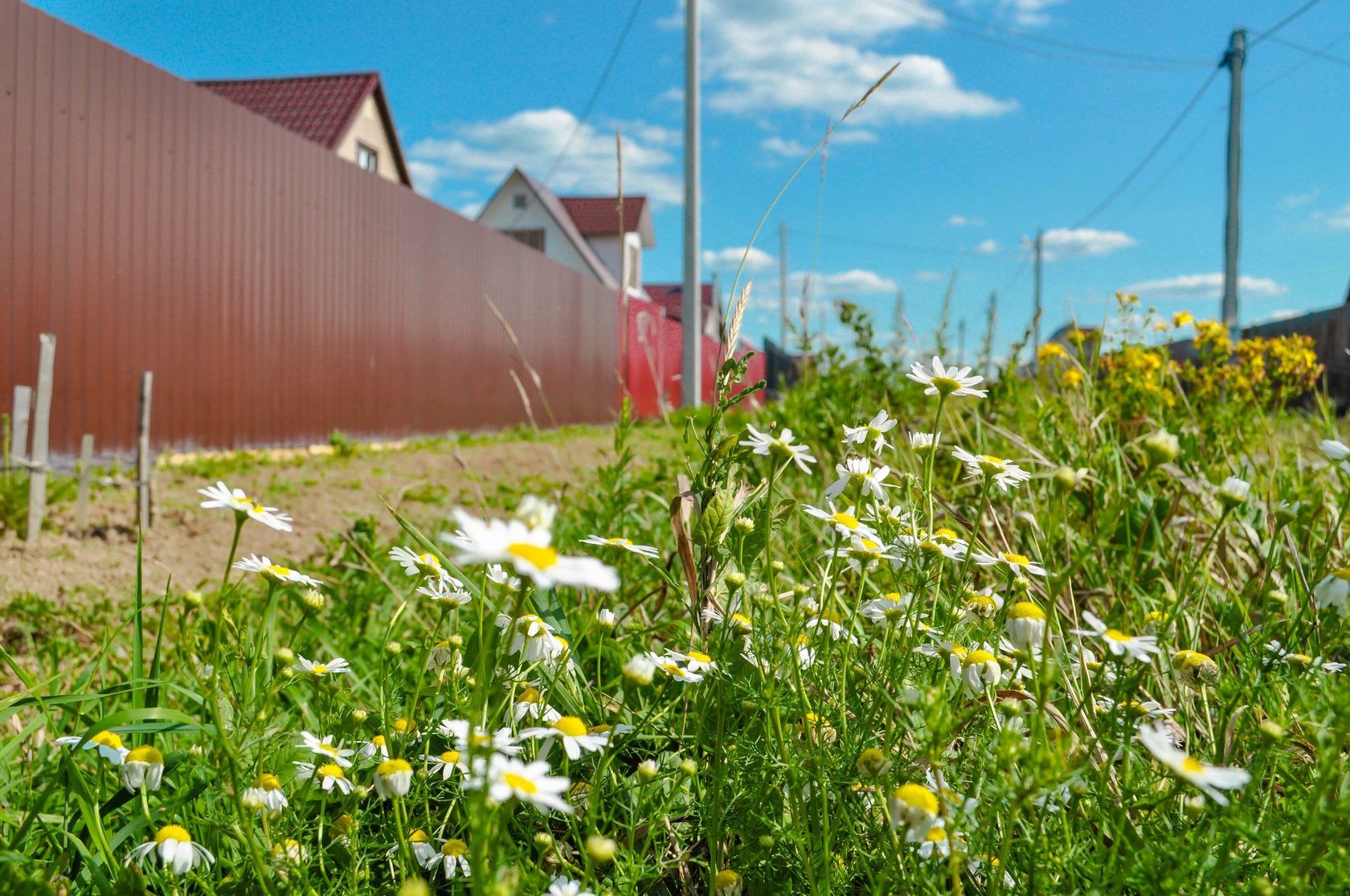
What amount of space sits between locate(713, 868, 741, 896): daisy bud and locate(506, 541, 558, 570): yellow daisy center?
467mm

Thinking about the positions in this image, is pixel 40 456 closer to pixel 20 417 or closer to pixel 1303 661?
pixel 20 417

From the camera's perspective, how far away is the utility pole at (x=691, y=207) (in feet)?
35.8

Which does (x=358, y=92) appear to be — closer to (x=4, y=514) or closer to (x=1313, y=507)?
(x=4, y=514)

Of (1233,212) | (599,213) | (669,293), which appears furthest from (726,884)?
(669,293)

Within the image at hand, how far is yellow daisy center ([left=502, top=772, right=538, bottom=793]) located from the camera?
2.12 feet

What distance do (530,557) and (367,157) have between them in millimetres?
18291

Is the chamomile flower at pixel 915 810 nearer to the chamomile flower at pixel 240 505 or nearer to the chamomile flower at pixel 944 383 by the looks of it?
the chamomile flower at pixel 944 383

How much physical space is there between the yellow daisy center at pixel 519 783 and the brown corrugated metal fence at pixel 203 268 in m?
2.67

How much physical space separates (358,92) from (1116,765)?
17.9 m

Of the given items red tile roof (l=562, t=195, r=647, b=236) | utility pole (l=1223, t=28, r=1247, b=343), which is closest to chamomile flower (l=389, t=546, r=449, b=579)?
utility pole (l=1223, t=28, r=1247, b=343)

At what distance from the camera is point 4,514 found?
12.8 feet

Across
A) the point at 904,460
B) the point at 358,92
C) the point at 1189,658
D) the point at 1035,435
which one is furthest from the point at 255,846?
the point at 358,92

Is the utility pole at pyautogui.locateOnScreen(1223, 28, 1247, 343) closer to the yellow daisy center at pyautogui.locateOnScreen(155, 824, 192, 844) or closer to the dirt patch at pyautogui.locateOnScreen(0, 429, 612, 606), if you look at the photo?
the dirt patch at pyautogui.locateOnScreen(0, 429, 612, 606)

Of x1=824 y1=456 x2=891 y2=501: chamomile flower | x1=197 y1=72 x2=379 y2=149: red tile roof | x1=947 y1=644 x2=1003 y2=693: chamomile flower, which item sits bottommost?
x1=947 y1=644 x2=1003 y2=693: chamomile flower
